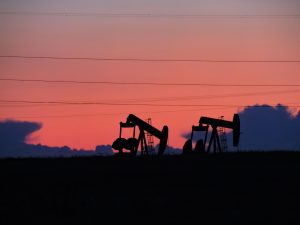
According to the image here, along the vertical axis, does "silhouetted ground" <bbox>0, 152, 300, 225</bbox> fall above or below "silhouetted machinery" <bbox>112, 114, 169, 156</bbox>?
below

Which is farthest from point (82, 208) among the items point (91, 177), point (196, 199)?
point (91, 177)

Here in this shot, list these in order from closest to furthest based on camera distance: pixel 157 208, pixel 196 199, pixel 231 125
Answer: pixel 157 208 < pixel 196 199 < pixel 231 125

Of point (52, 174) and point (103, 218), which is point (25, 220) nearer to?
point (103, 218)

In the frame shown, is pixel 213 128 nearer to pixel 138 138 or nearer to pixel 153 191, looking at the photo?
pixel 138 138

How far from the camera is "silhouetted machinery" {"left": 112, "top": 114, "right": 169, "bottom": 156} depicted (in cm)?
3912

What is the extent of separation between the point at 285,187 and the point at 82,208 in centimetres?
723

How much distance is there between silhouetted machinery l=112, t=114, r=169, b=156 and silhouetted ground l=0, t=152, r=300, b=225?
9.49 metres

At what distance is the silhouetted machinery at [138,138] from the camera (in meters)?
39.1

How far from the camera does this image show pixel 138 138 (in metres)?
39.9

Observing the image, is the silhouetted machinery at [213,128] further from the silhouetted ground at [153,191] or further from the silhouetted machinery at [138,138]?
the silhouetted ground at [153,191]

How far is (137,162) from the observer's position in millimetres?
28875

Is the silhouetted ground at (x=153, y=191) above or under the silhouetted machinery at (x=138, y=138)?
under

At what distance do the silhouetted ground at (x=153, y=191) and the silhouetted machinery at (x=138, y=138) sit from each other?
949cm

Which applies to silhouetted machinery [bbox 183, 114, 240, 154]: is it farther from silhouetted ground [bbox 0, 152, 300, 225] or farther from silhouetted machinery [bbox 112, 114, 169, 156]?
silhouetted ground [bbox 0, 152, 300, 225]
